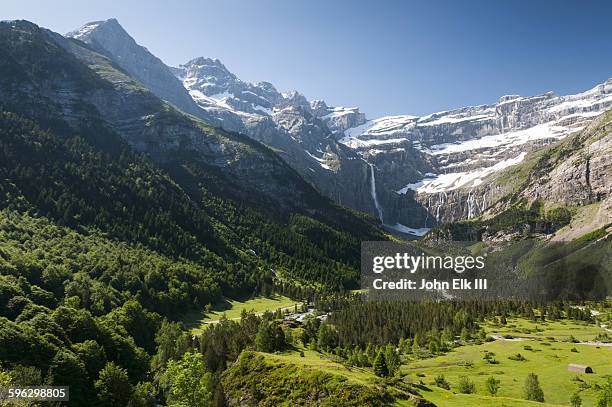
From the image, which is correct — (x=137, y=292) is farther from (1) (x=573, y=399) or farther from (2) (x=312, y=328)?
(1) (x=573, y=399)

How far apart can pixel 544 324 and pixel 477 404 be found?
136849mm

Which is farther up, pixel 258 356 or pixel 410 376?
pixel 258 356

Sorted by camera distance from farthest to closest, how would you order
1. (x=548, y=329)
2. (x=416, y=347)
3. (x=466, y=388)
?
(x=548, y=329) → (x=416, y=347) → (x=466, y=388)

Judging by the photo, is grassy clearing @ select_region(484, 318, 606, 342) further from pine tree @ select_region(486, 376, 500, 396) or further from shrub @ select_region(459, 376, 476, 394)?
shrub @ select_region(459, 376, 476, 394)

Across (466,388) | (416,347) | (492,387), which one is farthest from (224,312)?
(492,387)

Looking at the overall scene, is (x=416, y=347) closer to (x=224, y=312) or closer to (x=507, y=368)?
(x=507, y=368)

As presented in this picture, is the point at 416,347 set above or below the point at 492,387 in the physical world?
below

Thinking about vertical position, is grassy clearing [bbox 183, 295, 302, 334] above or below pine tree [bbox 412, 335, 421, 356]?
above

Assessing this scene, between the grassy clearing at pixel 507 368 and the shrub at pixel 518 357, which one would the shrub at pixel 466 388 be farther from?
the shrub at pixel 518 357

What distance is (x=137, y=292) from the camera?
6112 inches

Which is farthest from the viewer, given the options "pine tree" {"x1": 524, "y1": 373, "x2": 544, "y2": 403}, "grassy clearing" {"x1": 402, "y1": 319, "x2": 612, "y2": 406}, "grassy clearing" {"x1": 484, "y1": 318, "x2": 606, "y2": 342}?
"grassy clearing" {"x1": 484, "y1": 318, "x2": 606, "y2": 342}

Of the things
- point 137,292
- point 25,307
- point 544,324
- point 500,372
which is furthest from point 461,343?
point 25,307

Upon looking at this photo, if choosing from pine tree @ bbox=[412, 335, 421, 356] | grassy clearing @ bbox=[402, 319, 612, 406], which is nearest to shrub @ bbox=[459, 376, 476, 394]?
grassy clearing @ bbox=[402, 319, 612, 406]

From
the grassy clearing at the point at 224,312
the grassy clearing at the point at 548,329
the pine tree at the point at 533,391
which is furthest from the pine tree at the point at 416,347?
the grassy clearing at the point at 224,312
